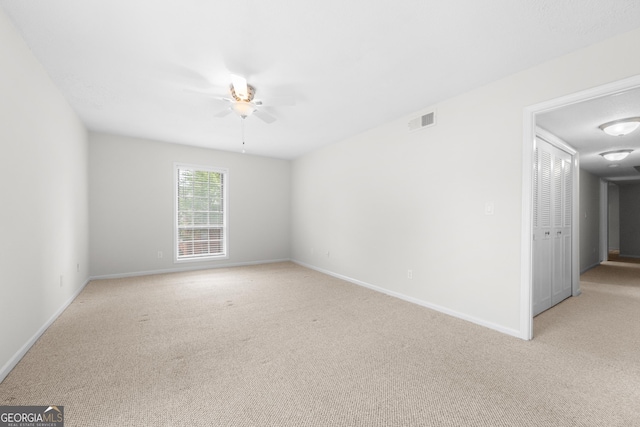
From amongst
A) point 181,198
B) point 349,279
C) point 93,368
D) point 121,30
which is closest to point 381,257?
point 349,279

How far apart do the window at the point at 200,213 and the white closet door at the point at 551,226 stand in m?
5.44

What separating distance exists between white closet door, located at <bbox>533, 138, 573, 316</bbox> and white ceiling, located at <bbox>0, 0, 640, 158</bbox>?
1.48 metres

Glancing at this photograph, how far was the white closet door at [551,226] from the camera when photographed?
3.12m

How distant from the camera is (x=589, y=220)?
6.08m

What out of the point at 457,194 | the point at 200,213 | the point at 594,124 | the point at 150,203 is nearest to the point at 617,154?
the point at 594,124

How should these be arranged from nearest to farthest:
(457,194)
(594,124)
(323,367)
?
(323,367)
(457,194)
(594,124)

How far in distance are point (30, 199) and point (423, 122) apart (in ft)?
13.7

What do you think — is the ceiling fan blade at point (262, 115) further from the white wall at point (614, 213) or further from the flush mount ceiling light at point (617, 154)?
the white wall at point (614, 213)

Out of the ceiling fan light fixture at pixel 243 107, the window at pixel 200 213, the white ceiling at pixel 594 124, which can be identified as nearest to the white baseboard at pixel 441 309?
the white ceiling at pixel 594 124

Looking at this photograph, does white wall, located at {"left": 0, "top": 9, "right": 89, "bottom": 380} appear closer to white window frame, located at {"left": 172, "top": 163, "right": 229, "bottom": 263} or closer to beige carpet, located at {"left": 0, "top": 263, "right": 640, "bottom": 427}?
beige carpet, located at {"left": 0, "top": 263, "right": 640, "bottom": 427}

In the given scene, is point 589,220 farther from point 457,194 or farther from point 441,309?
point 441,309

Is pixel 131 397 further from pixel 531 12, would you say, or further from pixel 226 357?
pixel 531 12

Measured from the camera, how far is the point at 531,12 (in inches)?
71.6

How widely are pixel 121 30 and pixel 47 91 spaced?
140cm
